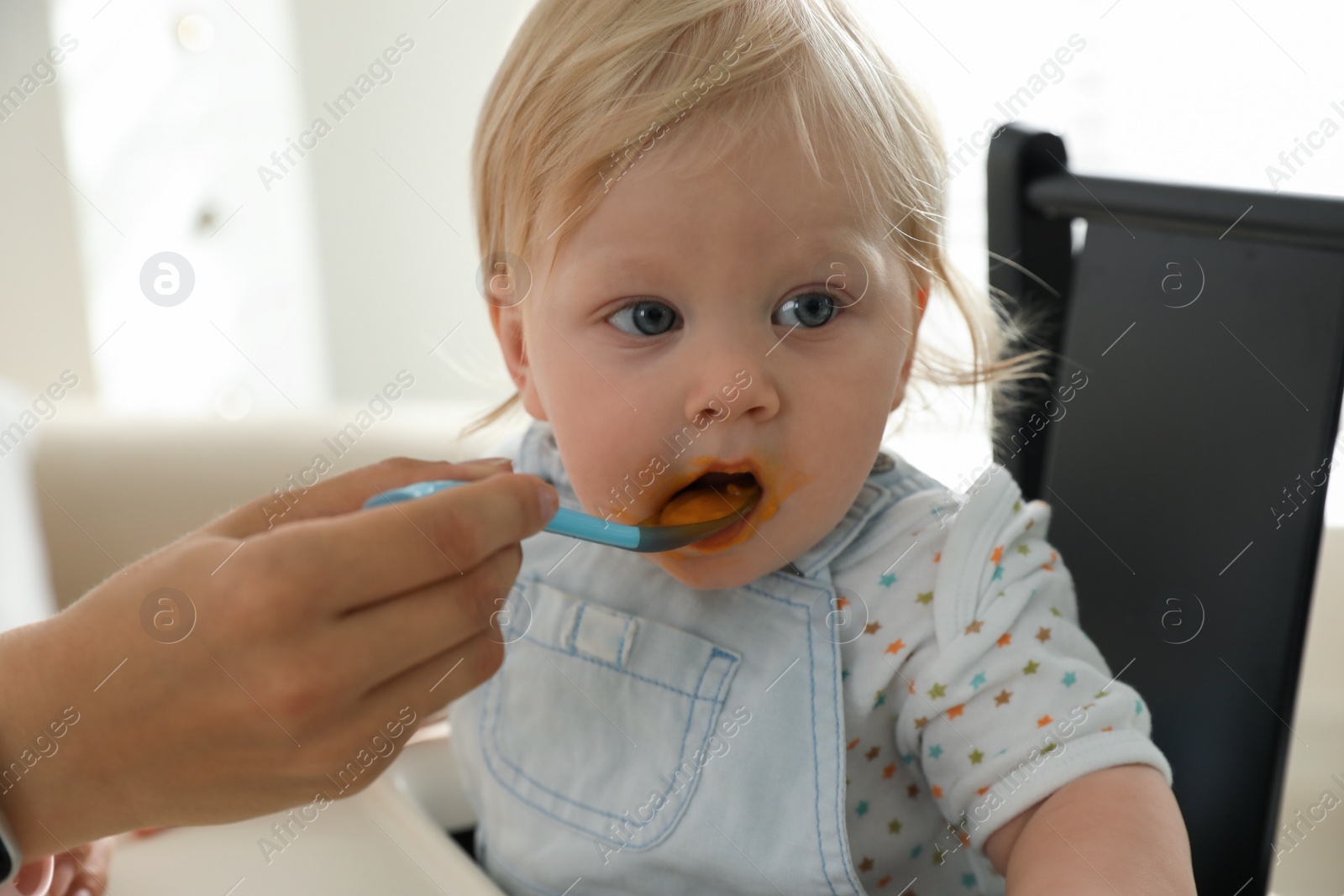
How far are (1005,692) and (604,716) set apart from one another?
0.28 m

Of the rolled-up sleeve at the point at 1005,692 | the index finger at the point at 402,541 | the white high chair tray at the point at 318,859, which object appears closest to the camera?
the index finger at the point at 402,541

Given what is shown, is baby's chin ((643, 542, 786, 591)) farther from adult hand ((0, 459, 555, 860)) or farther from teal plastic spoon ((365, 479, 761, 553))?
adult hand ((0, 459, 555, 860))

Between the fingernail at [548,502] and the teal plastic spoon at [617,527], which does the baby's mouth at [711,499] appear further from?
the fingernail at [548,502]

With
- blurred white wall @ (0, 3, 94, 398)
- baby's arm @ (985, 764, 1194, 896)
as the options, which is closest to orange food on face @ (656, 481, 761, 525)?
baby's arm @ (985, 764, 1194, 896)

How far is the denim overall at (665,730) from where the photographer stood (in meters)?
0.66

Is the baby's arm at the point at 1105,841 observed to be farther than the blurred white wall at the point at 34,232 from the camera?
No

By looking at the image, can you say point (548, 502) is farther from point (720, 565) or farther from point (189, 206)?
point (189, 206)

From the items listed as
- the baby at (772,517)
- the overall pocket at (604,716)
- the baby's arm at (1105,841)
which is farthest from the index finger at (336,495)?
the baby's arm at (1105,841)

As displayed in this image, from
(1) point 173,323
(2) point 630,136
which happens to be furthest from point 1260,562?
(1) point 173,323

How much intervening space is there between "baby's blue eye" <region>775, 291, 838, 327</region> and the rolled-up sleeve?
0.15 m

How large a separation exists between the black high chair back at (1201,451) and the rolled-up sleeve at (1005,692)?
0.33 ft

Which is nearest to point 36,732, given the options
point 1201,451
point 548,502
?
point 548,502

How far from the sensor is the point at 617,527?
0.57 metres

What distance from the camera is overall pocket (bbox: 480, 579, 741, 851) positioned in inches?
27.8
